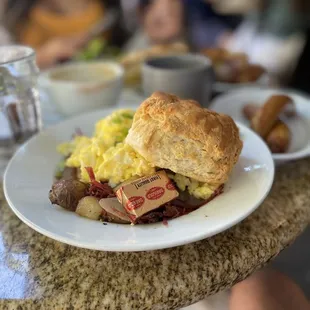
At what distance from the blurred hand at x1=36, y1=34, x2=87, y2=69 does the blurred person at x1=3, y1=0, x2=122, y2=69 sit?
28cm

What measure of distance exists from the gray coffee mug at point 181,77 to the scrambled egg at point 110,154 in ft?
0.78

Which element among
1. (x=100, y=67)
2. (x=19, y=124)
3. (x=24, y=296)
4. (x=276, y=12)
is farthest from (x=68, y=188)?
(x=276, y=12)

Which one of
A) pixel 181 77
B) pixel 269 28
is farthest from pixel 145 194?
pixel 269 28

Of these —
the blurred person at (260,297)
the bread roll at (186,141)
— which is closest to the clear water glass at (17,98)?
the bread roll at (186,141)

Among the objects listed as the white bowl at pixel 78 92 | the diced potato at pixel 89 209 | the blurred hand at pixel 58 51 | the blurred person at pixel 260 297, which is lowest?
the blurred person at pixel 260 297

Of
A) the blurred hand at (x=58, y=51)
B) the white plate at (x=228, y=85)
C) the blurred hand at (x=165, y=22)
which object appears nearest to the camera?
the white plate at (x=228, y=85)

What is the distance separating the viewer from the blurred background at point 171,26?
6.61ft

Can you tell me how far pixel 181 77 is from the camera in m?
1.07

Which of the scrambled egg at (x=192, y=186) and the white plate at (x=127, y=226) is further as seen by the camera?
the scrambled egg at (x=192, y=186)

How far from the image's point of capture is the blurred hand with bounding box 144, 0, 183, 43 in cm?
200

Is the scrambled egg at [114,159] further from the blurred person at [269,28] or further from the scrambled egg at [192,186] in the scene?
the blurred person at [269,28]

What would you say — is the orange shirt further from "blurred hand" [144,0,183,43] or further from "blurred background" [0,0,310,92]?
"blurred hand" [144,0,183,43]

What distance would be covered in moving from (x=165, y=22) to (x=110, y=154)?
4.68 feet

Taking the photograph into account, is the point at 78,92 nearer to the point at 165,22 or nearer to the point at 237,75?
the point at 237,75
